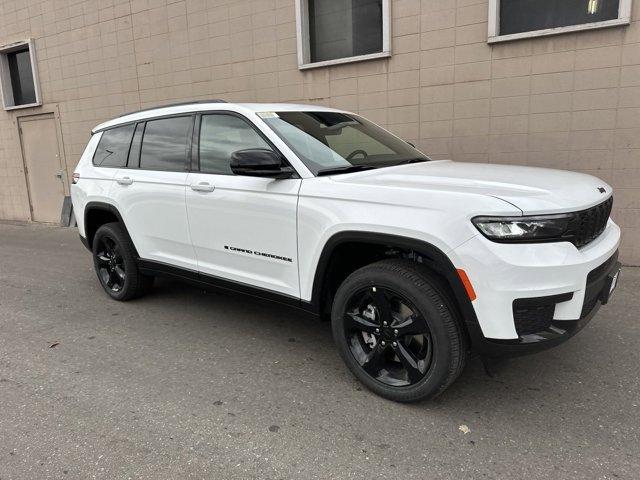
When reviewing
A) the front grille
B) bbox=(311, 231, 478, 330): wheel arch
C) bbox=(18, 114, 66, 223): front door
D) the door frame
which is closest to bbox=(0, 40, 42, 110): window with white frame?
the door frame

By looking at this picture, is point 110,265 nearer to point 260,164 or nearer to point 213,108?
point 213,108

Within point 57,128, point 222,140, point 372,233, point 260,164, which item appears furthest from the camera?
point 57,128

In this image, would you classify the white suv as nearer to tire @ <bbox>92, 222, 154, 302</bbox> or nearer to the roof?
the roof

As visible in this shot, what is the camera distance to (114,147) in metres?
4.97

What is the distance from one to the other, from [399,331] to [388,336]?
0.30 feet

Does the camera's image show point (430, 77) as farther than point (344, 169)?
Yes

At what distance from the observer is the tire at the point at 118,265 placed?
15.8 feet

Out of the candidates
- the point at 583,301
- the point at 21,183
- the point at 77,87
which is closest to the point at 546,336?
the point at 583,301

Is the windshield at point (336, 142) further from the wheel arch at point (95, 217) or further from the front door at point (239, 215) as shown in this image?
the wheel arch at point (95, 217)

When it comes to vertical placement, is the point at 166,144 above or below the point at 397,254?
above

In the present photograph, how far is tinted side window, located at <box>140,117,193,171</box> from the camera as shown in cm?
418

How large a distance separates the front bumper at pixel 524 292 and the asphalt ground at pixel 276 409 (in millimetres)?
559

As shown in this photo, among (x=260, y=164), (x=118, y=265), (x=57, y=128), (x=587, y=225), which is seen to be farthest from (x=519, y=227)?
(x=57, y=128)

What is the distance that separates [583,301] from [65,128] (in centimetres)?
1070
